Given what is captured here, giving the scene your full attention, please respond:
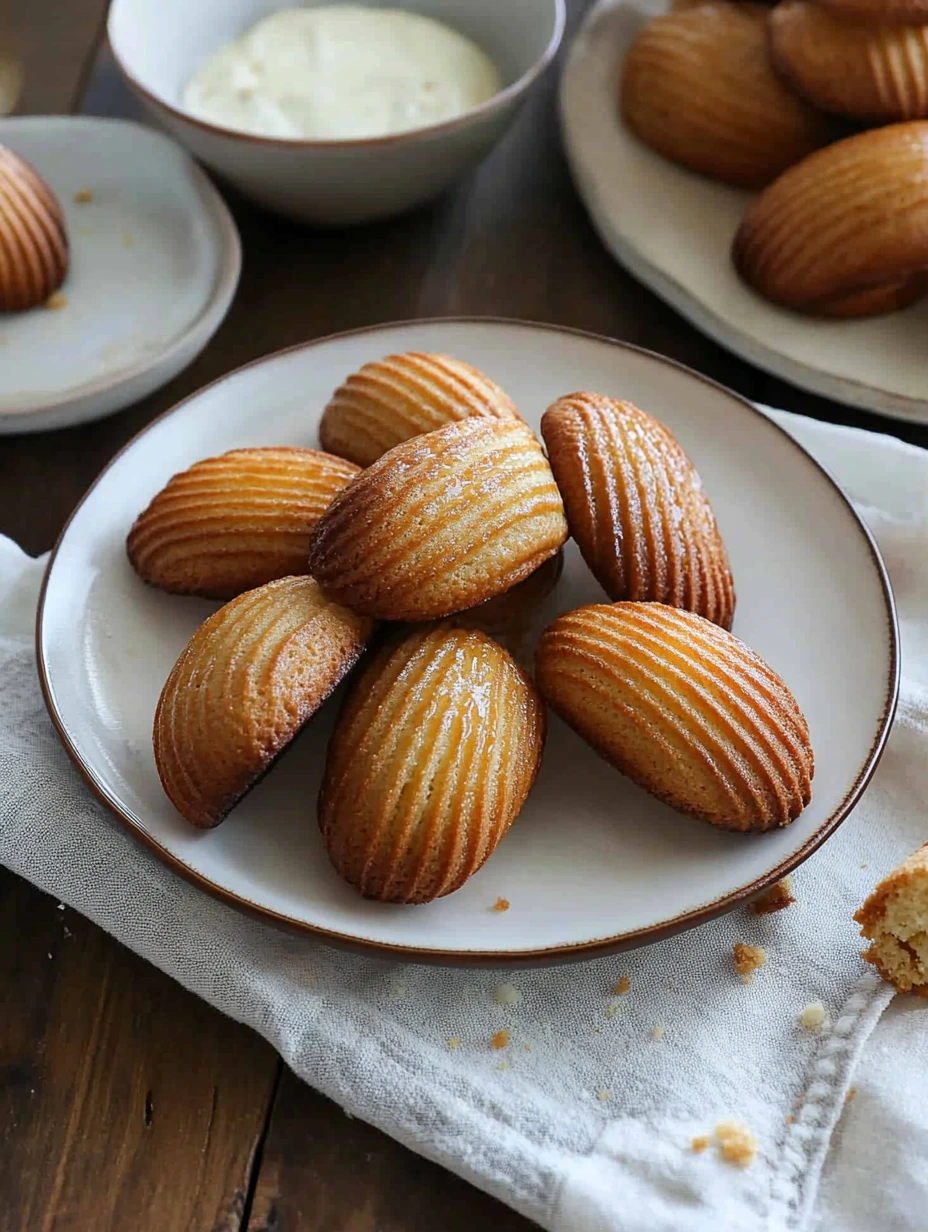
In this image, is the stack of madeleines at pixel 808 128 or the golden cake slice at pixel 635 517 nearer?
the golden cake slice at pixel 635 517

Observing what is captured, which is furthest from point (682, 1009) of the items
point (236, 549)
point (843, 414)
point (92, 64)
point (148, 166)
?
point (92, 64)

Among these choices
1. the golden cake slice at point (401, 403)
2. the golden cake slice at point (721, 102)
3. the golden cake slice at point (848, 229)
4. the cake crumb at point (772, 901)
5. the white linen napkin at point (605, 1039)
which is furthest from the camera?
the golden cake slice at point (721, 102)

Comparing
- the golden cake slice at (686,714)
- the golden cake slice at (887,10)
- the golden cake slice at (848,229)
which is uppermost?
the golden cake slice at (887,10)

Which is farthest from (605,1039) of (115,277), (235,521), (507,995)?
(115,277)

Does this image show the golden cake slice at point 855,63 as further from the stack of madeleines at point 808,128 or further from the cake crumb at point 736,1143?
the cake crumb at point 736,1143

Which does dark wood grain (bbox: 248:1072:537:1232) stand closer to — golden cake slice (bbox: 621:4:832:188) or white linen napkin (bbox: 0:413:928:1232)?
white linen napkin (bbox: 0:413:928:1232)

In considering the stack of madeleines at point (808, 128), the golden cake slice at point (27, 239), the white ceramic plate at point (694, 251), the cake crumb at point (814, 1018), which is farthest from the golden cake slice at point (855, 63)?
the cake crumb at point (814, 1018)

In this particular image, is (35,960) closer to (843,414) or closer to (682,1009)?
(682,1009)
